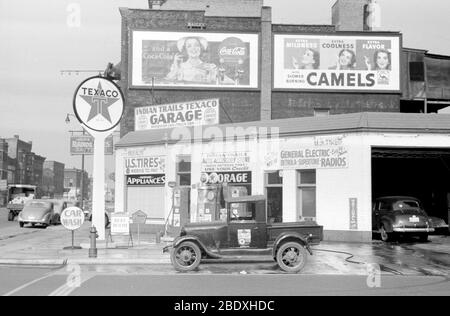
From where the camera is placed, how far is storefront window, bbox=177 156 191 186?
2503 centimetres

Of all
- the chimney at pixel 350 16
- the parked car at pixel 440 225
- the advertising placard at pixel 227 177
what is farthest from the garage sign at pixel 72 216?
the chimney at pixel 350 16

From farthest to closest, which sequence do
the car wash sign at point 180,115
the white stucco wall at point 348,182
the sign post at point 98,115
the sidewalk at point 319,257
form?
the car wash sign at point 180,115
the white stucco wall at point 348,182
the sign post at point 98,115
the sidewalk at point 319,257

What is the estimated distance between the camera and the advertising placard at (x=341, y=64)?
32.7 metres

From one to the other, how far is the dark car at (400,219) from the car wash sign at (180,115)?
27.7 ft

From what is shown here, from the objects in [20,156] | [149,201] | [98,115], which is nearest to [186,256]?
[98,115]

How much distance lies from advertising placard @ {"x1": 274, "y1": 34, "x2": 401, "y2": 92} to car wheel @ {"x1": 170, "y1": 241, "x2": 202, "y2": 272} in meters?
20.8

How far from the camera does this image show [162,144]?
84.1 feet

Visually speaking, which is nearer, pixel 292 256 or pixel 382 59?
pixel 292 256

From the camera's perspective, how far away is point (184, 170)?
2514cm

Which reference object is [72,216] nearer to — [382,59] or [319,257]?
[319,257]

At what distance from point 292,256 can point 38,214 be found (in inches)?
945

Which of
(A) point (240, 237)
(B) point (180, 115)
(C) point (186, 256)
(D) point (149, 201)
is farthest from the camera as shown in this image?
(B) point (180, 115)

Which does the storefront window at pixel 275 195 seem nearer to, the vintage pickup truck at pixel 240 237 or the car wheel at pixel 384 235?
the car wheel at pixel 384 235

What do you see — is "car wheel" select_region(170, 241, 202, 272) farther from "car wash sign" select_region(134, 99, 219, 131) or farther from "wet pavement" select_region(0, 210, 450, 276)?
"car wash sign" select_region(134, 99, 219, 131)
